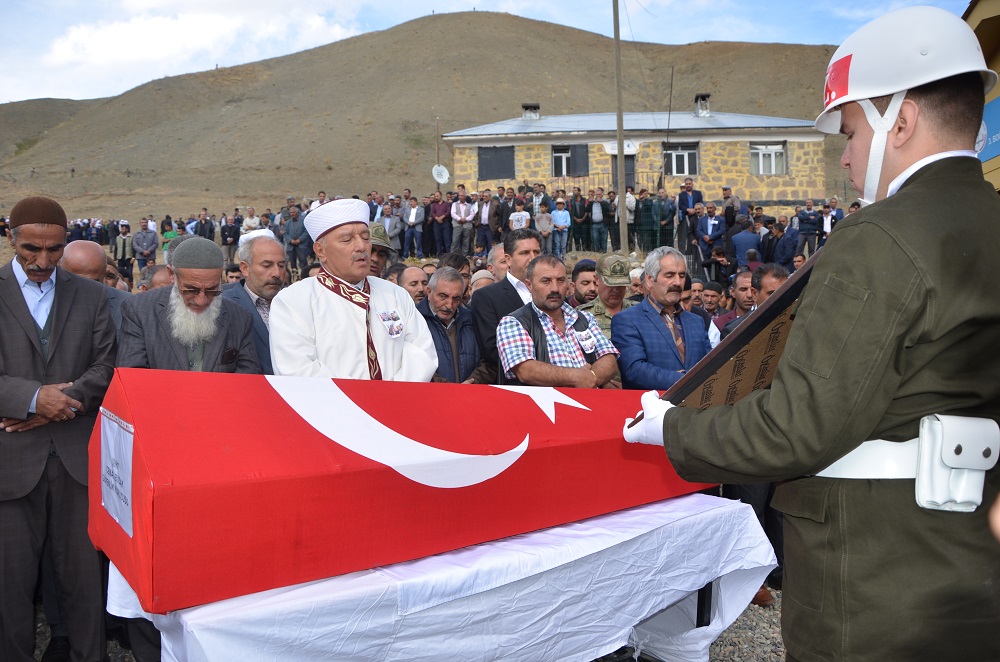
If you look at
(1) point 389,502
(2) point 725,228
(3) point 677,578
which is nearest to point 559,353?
(3) point 677,578

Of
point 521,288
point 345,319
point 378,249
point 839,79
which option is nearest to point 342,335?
point 345,319

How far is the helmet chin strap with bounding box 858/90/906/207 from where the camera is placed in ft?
5.43

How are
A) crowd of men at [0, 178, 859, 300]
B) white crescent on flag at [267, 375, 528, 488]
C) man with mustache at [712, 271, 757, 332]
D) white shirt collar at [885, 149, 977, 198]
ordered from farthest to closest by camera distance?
crowd of men at [0, 178, 859, 300]
man with mustache at [712, 271, 757, 332]
white crescent on flag at [267, 375, 528, 488]
white shirt collar at [885, 149, 977, 198]

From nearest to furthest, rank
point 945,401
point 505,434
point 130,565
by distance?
point 945,401
point 130,565
point 505,434

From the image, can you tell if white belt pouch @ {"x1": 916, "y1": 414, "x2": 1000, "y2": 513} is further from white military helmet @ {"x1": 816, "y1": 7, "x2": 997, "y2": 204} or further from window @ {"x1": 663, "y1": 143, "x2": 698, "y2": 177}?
window @ {"x1": 663, "y1": 143, "x2": 698, "y2": 177}

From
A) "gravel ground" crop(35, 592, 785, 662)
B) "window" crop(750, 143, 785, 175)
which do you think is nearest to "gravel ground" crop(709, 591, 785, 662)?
"gravel ground" crop(35, 592, 785, 662)

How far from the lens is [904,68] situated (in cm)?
161

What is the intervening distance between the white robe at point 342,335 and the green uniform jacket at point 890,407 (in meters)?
2.09

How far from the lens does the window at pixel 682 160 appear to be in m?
28.2

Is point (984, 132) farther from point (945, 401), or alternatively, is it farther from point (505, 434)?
point (505, 434)

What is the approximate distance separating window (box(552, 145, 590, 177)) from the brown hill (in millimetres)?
18469

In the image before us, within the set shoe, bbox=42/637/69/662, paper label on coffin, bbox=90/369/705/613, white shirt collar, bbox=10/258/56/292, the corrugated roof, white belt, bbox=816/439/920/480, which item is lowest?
shoe, bbox=42/637/69/662

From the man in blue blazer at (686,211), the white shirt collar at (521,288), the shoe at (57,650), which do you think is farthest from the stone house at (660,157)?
the shoe at (57,650)

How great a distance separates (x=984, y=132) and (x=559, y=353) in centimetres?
272
